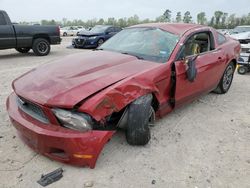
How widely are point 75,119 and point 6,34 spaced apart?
8.75 m

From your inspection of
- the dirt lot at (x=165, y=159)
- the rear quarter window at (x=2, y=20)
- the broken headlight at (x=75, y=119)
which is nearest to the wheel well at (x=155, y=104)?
the dirt lot at (x=165, y=159)

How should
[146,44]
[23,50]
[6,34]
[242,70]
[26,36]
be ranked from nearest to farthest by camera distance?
[146,44]
[242,70]
[6,34]
[26,36]
[23,50]

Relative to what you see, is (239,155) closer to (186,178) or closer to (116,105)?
(186,178)

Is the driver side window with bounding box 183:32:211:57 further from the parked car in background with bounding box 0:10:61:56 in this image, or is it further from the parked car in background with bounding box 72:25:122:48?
the parked car in background with bounding box 72:25:122:48

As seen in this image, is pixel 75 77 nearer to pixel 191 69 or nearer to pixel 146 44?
pixel 146 44

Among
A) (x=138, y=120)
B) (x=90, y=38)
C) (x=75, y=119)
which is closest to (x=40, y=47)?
(x=90, y=38)

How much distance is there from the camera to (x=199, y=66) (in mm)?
4281

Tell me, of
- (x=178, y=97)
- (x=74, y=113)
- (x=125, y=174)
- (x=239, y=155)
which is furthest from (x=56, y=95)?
(x=239, y=155)

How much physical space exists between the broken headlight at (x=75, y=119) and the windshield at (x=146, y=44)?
1502 mm

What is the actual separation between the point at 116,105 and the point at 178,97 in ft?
4.44

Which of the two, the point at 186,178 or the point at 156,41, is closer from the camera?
the point at 186,178

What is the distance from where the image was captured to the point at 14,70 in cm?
785

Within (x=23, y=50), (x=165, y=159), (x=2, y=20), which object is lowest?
(x=165, y=159)

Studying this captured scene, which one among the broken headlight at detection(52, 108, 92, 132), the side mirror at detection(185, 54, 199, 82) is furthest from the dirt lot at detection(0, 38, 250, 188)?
the side mirror at detection(185, 54, 199, 82)
